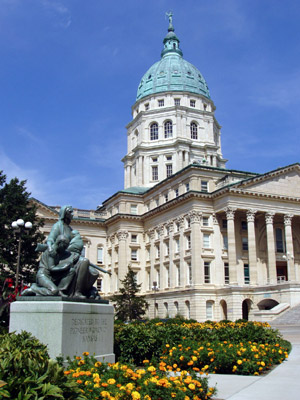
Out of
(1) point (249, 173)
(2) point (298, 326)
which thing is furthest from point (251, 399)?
(1) point (249, 173)

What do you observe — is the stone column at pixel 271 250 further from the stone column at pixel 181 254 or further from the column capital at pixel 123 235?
the column capital at pixel 123 235

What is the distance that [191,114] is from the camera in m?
79.9

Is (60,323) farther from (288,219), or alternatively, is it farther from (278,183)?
(278,183)

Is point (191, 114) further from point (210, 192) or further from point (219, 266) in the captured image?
point (219, 266)

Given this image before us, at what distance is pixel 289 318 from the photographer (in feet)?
132

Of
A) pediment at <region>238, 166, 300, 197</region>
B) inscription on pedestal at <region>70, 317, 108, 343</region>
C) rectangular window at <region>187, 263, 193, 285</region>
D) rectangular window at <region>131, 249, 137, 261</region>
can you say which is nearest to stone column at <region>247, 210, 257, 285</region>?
pediment at <region>238, 166, 300, 197</region>

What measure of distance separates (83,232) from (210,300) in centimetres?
2690

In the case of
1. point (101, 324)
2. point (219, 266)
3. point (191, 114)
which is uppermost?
point (191, 114)

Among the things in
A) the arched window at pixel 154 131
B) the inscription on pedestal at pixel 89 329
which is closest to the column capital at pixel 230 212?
the arched window at pixel 154 131

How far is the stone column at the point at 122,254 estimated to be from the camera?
64938 millimetres

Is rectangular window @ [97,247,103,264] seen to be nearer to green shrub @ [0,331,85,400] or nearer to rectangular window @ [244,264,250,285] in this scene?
rectangular window @ [244,264,250,285]

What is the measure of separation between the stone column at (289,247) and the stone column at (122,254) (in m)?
23.6

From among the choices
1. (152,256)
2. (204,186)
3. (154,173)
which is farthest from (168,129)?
(152,256)

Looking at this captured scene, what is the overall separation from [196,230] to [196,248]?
217cm
